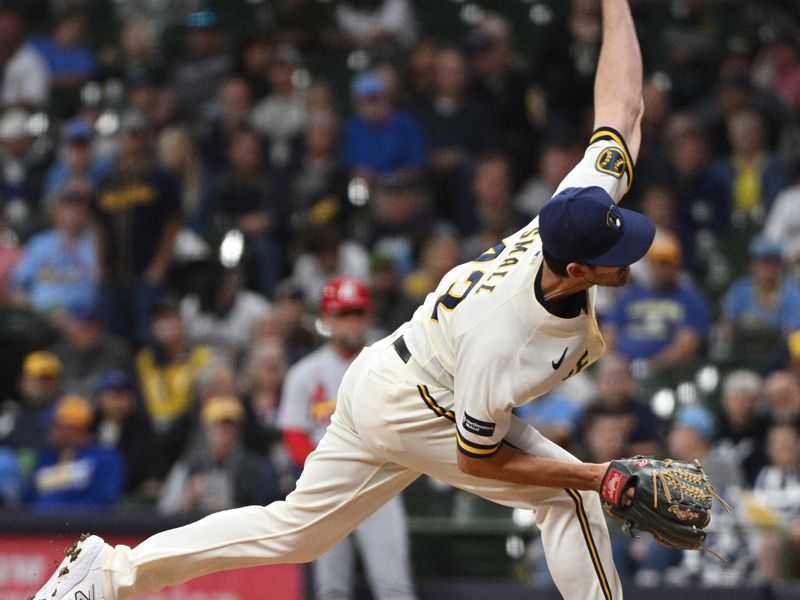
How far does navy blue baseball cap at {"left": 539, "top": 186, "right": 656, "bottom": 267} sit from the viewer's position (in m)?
4.74

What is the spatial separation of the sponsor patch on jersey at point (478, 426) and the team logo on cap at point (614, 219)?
753 mm

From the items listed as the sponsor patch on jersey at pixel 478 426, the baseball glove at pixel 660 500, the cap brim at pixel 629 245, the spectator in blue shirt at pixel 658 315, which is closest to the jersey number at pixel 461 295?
the sponsor patch on jersey at pixel 478 426

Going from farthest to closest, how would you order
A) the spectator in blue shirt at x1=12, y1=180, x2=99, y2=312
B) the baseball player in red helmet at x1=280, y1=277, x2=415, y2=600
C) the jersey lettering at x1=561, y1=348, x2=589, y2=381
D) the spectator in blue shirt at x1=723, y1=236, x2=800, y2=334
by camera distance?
the spectator in blue shirt at x1=12, y1=180, x2=99, y2=312 → the spectator in blue shirt at x1=723, y1=236, x2=800, y2=334 → the baseball player in red helmet at x1=280, y1=277, x2=415, y2=600 → the jersey lettering at x1=561, y1=348, x2=589, y2=381

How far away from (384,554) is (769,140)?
518cm

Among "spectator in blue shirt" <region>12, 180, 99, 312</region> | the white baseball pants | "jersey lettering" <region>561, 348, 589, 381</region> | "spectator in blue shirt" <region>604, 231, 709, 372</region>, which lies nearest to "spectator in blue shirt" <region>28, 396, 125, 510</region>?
"spectator in blue shirt" <region>12, 180, 99, 312</region>

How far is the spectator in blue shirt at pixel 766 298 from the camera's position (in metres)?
9.84

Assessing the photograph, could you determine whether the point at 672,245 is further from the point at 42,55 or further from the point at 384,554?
the point at 42,55

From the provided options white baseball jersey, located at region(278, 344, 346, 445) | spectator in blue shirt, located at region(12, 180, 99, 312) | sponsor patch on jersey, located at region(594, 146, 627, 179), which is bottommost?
white baseball jersey, located at region(278, 344, 346, 445)

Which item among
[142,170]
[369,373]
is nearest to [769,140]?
[142,170]

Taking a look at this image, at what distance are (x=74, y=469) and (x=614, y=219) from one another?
5.29m

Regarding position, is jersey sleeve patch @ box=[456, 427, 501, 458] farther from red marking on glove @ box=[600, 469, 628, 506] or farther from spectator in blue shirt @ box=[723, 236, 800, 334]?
spectator in blue shirt @ box=[723, 236, 800, 334]

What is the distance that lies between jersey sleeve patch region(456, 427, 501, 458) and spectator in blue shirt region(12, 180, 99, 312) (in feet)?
21.7

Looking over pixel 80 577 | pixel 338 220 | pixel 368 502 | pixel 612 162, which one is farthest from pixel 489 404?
pixel 338 220

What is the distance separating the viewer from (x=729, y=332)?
389 inches
